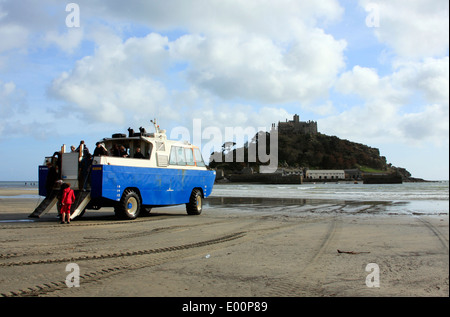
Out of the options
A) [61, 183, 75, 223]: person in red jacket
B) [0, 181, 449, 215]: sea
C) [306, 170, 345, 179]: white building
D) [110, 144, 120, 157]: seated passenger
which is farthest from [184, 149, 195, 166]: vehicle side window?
[306, 170, 345, 179]: white building

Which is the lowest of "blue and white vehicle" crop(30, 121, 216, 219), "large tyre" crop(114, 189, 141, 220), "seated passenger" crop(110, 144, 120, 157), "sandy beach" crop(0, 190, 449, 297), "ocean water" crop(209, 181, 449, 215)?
"ocean water" crop(209, 181, 449, 215)

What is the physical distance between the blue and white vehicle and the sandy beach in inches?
85.3

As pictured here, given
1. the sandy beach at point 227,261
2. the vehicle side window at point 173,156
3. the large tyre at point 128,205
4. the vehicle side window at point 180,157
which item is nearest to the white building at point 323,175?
the vehicle side window at point 180,157

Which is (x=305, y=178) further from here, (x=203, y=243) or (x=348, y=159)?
(x=203, y=243)

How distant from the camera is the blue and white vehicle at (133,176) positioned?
43.1 feet

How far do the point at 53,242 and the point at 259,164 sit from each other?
17646cm

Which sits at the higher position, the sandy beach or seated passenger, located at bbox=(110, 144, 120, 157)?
seated passenger, located at bbox=(110, 144, 120, 157)

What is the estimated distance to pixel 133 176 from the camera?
1400 centimetres

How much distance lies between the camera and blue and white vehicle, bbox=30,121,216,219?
1313cm

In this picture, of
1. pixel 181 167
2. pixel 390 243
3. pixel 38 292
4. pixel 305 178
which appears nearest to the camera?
pixel 38 292

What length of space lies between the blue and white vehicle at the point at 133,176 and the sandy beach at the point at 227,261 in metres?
2.17
